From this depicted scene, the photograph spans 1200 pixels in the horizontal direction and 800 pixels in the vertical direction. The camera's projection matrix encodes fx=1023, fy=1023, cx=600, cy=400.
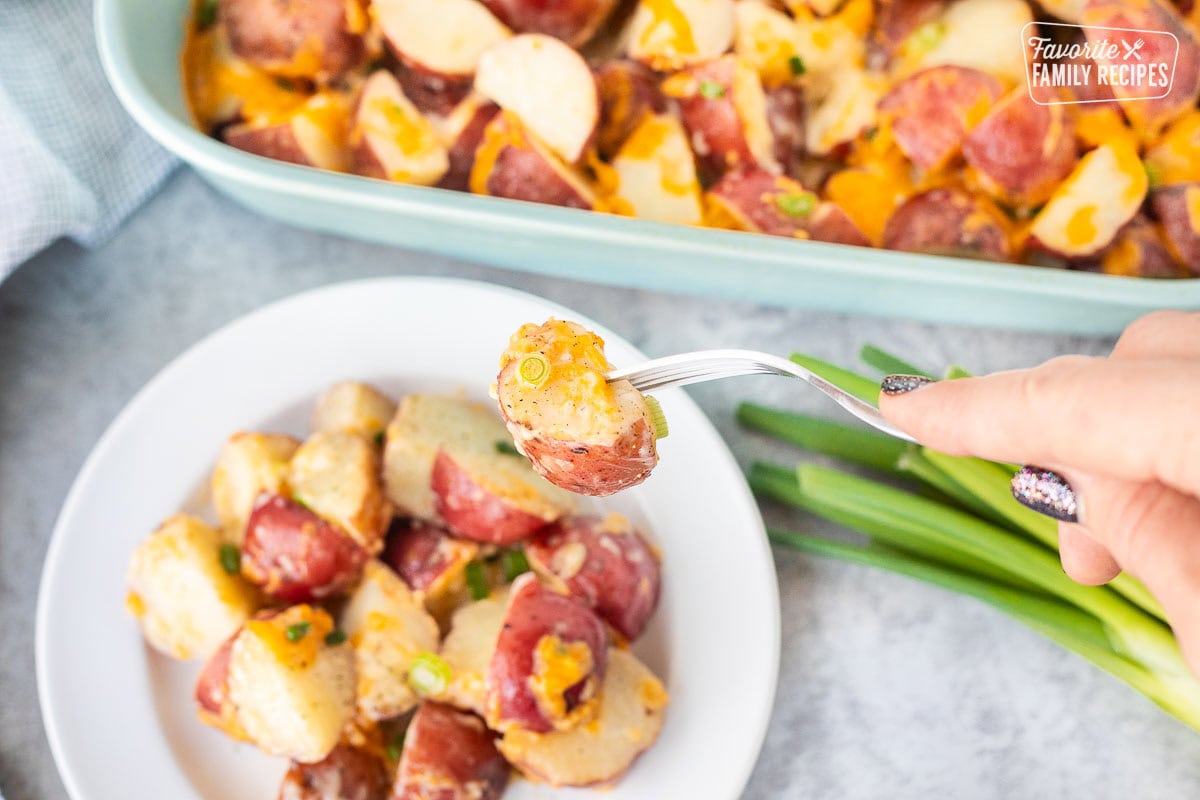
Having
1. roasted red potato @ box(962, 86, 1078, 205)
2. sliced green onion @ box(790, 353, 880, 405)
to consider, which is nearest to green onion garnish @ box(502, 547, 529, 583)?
sliced green onion @ box(790, 353, 880, 405)

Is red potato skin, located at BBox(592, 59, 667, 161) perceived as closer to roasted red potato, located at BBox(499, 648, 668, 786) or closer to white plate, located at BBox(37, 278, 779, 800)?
white plate, located at BBox(37, 278, 779, 800)

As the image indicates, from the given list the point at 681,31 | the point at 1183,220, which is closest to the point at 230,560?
the point at 681,31

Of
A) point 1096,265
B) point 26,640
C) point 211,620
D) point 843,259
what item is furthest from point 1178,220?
point 26,640

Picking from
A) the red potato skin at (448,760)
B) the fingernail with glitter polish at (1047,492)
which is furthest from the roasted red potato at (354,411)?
the fingernail with glitter polish at (1047,492)

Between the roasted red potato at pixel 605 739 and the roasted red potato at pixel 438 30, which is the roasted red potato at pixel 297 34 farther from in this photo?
the roasted red potato at pixel 605 739

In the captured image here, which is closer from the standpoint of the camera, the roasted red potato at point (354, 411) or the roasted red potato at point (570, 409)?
the roasted red potato at point (570, 409)
